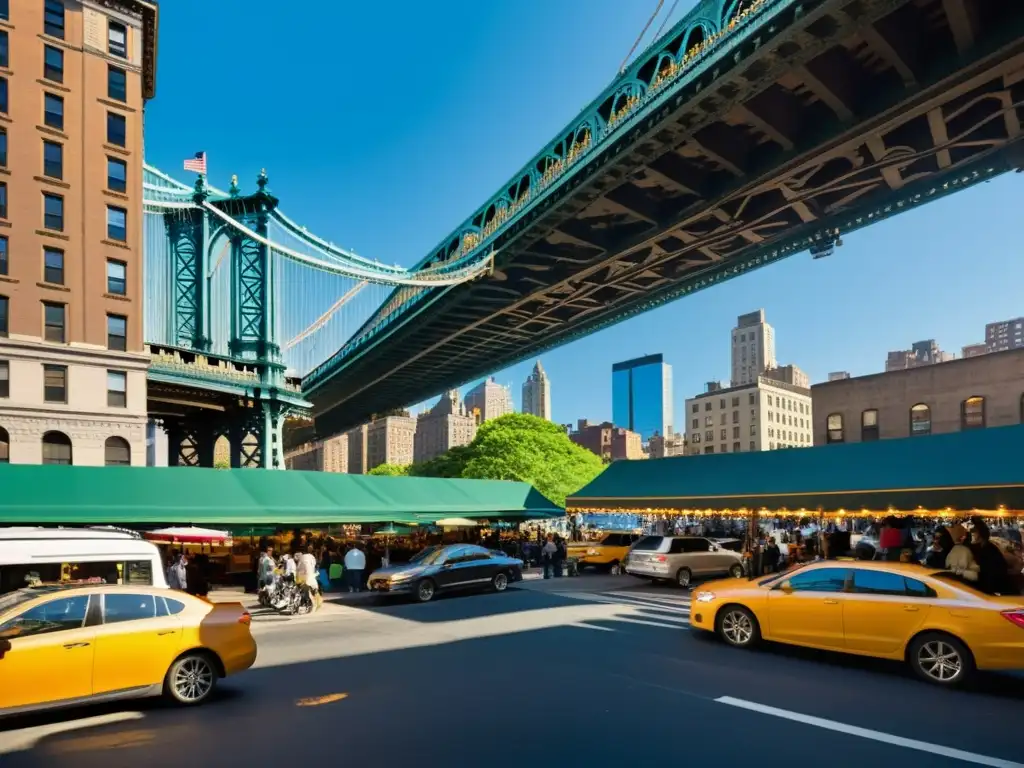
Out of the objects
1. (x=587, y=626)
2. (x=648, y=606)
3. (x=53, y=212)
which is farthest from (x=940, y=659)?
(x=53, y=212)

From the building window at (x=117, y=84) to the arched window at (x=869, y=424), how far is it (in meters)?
38.5

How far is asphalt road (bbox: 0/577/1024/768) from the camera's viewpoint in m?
6.94

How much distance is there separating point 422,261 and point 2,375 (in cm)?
3647

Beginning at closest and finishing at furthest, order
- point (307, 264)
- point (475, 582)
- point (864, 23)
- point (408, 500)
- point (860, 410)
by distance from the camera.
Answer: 1. point (475, 582)
2. point (864, 23)
3. point (408, 500)
4. point (860, 410)
5. point (307, 264)

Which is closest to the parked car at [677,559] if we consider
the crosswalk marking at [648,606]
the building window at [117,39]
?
the crosswalk marking at [648,606]

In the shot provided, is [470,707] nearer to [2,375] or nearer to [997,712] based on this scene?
[997,712]

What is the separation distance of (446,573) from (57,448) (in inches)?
822

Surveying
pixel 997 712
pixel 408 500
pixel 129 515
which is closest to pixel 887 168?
pixel 408 500

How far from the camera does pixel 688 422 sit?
451 ft

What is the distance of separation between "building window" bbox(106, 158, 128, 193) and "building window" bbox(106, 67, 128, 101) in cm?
306

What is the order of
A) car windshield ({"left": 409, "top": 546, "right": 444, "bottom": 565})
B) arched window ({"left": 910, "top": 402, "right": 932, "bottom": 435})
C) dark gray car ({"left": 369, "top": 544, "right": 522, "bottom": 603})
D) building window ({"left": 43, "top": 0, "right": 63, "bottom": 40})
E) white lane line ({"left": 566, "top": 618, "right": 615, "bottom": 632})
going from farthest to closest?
arched window ({"left": 910, "top": 402, "right": 932, "bottom": 435})
building window ({"left": 43, "top": 0, "right": 63, "bottom": 40})
car windshield ({"left": 409, "top": 546, "right": 444, "bottom": 565})
dark gray car ({"left": 369, "top": 544, "right": 522, "bottom": 603})
white lane line ({"left": 566, "top": 618, "right": 615, "bottom": 632})

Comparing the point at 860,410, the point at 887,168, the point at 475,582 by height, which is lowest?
the point at 475,582

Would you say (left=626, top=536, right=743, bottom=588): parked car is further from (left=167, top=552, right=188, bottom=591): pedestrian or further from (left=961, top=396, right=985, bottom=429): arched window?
(left=961, top=396, right=985, bottom=429): arched window

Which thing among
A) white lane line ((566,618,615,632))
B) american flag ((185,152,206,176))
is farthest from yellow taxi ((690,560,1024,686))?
american flag ((185,152,206,176))
